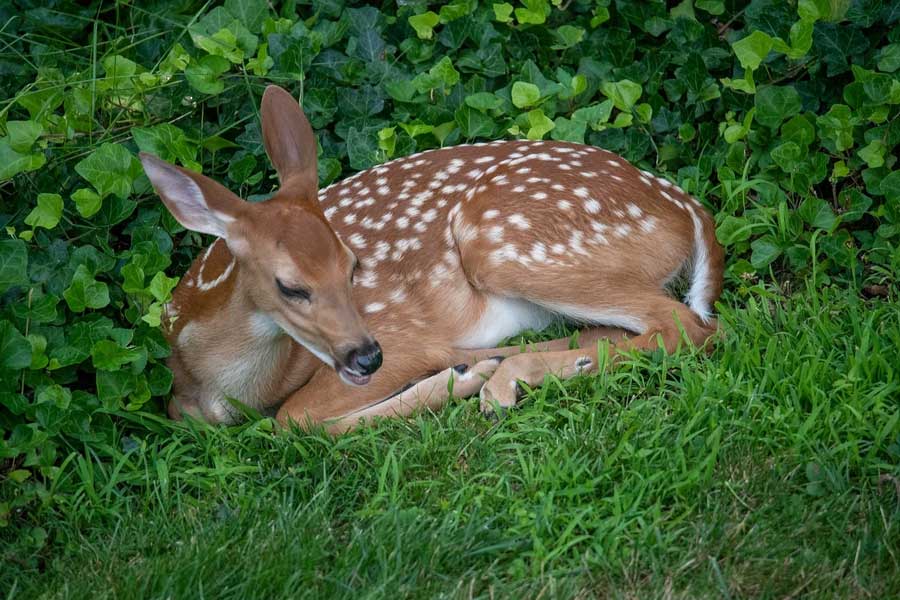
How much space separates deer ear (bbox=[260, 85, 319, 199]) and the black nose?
2.21 ft

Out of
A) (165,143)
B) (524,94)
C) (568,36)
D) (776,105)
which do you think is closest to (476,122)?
(524,94)

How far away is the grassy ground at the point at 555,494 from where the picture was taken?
3.32 meters

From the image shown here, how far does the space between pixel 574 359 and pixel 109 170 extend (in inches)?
70.5

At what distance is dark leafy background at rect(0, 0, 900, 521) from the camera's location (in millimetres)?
4215

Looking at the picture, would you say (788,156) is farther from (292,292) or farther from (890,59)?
(292,292)

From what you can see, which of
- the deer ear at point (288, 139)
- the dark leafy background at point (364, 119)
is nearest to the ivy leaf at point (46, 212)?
the dark leafy background at point (364, 119)

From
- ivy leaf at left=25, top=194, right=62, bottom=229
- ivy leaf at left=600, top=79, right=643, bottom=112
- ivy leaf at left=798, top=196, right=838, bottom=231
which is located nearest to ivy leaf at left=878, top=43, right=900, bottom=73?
ivy leaf at left=798, top=196, right=838, bottom=231

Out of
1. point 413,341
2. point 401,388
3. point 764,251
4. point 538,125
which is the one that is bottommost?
A: point 401,388

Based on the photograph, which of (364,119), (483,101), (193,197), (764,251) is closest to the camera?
(193,197)

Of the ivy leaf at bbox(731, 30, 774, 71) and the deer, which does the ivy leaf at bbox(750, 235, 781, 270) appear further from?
the ivy leaf at bbox(731, 30, 774, 71)

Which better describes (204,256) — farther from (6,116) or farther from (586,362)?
(586,362)

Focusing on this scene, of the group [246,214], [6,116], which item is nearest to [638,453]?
[246,214]

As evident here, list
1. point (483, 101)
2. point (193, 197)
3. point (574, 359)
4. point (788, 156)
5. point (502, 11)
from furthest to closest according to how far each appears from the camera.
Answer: point (502, 11)
point (483, 101)
point (788, 156)
point (574, 359)
point (193, 197)

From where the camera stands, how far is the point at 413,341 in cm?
467
